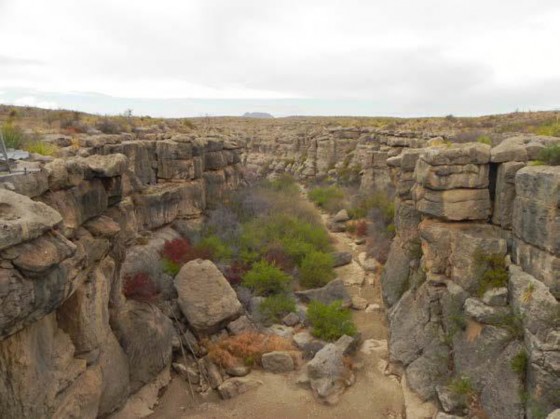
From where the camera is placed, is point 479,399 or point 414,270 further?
point 414,270

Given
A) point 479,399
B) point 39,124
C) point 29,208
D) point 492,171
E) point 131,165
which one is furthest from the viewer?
point 39,124

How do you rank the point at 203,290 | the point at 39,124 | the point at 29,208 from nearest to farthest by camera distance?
1. the point at 29,208
2. the point at 203,290
3. the point at 39,124

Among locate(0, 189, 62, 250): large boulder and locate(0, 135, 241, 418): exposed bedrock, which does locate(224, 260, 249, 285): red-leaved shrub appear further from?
locate(0, 189, 62, 250): large boulder

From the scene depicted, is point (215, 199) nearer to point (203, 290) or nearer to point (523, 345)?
point (203, 290)

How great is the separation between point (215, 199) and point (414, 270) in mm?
11192

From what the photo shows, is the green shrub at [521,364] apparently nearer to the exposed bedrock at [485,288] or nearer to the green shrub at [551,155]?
the exposed bedrock at [485,288]

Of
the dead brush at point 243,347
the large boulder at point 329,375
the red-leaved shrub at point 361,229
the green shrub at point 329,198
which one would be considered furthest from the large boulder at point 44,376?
the green shrub at point 329,198

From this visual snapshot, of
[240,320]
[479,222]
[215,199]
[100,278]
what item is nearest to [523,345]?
[479,222]

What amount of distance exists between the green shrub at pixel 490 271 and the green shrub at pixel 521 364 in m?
1.34

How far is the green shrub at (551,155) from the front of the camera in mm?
7789

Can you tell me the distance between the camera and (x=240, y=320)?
11523mm

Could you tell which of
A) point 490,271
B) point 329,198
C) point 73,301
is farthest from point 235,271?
point 329,198

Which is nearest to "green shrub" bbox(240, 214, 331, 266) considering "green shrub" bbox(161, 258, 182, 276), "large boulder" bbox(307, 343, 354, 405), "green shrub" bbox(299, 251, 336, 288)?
"green shrub" bbox(299, 251, 336, 288)

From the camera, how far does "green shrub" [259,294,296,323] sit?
489 inches
